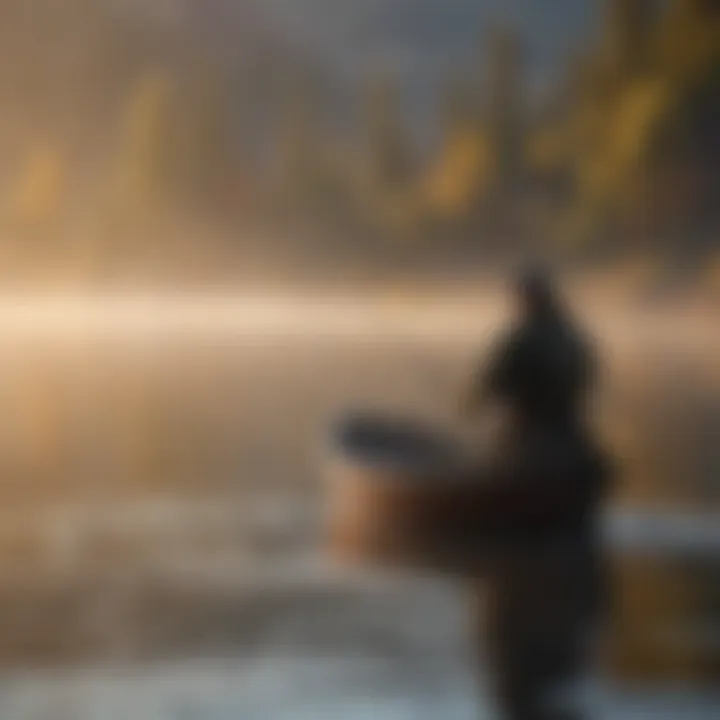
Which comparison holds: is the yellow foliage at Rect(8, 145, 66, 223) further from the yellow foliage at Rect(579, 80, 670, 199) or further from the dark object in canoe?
the yellow foliage at Rect(579, 80, 670, 199)

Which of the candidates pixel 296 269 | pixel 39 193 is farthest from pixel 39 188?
pixel 296 269

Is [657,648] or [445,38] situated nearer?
[657,648]

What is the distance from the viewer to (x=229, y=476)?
236cm

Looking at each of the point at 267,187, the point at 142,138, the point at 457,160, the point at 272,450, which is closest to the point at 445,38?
the point at 457,160

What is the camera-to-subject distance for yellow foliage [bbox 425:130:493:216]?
2404mm

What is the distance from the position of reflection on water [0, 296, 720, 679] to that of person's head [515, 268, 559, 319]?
7 cm

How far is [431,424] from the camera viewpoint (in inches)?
92.7

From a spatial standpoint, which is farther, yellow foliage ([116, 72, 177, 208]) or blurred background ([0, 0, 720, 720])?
yellow foliage ([116, 72, 177, 208])

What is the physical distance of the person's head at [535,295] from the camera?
93.1 inches

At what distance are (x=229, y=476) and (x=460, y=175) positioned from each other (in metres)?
0.66

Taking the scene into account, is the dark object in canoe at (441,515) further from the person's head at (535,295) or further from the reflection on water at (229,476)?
the person's head at (535,295)

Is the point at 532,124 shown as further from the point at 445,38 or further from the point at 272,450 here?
the point at 272,450

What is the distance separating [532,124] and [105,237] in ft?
2.56

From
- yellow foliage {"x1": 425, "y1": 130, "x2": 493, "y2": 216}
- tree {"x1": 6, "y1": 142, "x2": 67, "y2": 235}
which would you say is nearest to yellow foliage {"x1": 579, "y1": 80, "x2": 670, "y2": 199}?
yellow foliage {"x1": 425, "y1": 130, "x2": 493, "y2": 216}
